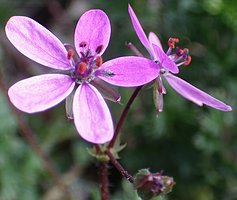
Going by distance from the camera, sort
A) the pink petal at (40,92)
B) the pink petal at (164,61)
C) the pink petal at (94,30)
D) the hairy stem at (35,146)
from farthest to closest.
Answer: the hairy stem at (35,146), the pink petal at (94,30), the pink petal at (164,61), the pink petal at (40,92)

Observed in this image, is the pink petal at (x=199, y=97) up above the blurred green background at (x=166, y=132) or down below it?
above

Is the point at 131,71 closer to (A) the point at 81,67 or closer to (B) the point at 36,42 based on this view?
(A) the point at 81,67

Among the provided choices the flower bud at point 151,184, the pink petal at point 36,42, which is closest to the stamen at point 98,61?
the pink petal at point 36,42

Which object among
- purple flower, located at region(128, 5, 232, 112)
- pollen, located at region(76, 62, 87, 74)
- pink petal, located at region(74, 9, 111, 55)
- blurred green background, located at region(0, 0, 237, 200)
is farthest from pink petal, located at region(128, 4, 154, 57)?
blurred green background, located at region(0, 0, 237, 200)

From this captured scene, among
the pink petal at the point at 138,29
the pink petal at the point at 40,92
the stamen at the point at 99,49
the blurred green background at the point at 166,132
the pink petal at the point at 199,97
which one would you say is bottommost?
the blurred green background at the point at 166,132

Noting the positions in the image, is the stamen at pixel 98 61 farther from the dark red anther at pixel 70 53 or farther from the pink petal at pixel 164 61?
the pink petal at pixel 164 61

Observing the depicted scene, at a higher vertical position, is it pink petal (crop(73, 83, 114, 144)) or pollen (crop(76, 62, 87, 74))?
pollen (crop(76, 62, 87, 74))

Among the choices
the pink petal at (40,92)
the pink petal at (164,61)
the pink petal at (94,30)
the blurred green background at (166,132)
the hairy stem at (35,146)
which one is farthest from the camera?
the blurred green background at (166,132)

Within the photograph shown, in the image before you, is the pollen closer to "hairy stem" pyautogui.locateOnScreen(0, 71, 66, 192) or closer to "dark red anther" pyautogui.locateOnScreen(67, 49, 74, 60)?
"dark red anther" pyautogui.locateOnScreen(67, 49, 74, 60)
